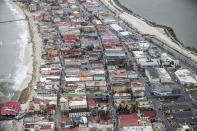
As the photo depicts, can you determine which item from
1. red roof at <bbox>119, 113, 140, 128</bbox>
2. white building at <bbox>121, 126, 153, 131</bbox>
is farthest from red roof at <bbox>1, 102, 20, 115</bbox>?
white building at <bbox>121, 126, 153, 131</bbox>

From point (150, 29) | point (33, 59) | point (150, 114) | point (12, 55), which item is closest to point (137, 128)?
point (150, 114)

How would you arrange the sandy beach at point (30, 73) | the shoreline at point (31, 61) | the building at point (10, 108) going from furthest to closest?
1. the shoreline at point (31, 61)
2. the building at point (10, 108)
3. the sandy beach at point (30, 73)

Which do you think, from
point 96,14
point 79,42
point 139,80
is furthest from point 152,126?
point 96,14

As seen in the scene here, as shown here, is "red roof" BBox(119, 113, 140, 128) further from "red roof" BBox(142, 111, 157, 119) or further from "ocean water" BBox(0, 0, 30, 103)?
"ocean water" BBox(0, 0, 30, 103)

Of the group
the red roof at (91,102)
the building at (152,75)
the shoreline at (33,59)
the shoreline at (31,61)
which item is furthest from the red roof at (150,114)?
the shoreline at (31,61)

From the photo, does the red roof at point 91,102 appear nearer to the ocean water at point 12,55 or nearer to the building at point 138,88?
the building at point 138,88

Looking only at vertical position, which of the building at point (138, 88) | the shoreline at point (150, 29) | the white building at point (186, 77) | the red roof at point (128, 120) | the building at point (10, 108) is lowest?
the red roof at point (128, 120)

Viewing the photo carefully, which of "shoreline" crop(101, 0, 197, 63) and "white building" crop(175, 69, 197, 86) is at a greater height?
"shoreline" crop(101, 0, 197, 63)

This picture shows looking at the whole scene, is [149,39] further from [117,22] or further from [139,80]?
[139,80]
